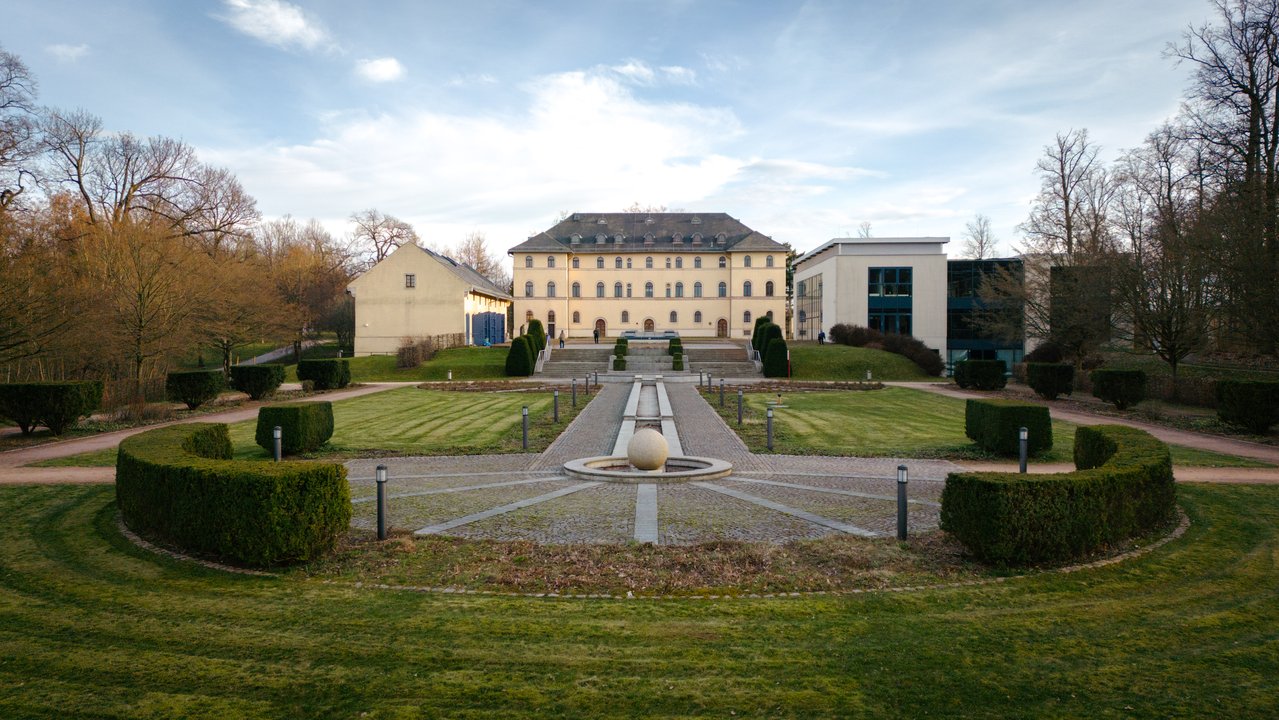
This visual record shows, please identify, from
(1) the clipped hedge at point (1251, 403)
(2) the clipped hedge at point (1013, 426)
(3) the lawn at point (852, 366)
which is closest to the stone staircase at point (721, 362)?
(3) the lawn at point (852, 366)

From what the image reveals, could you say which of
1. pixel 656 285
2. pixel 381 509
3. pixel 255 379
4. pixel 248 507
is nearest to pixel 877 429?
pixel 381 509

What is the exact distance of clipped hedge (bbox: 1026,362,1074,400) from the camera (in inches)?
1035

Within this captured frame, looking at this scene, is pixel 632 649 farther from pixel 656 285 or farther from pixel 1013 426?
pixel 656 285

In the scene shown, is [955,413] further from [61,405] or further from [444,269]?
[444,269]

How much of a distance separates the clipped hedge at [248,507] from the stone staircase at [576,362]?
1241 inches

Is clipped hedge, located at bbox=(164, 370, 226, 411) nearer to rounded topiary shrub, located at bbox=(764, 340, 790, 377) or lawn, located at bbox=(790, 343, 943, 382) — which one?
rounded topiary shrub, located at bbox=(764, 340, 790, 377)

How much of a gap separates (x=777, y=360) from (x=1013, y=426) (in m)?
24.7

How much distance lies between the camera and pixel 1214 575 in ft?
23.2

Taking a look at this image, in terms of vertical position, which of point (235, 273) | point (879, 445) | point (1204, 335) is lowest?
point (879, 445)

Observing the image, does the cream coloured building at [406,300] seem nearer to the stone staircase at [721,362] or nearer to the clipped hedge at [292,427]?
the stone staircase at [721,362]

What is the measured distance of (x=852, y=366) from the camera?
40.5 meters

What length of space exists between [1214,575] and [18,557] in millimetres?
12367

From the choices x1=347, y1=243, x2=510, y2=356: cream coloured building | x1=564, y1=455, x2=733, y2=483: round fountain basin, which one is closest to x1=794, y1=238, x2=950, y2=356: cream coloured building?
x1=347, y1=243, x2=510, y2=356: cream coloured building

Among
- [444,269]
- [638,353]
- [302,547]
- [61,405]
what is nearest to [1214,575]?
[302,547]
